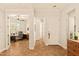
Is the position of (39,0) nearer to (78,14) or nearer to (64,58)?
(64,58)

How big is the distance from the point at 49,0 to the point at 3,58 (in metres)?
0.79

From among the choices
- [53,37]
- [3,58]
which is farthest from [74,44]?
[53,37]

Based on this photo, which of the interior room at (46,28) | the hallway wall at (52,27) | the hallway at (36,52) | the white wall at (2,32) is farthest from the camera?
the hallway wall at (52,27)

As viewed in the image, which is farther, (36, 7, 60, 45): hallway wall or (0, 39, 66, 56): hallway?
(36, 7, 60, 45): hallway wall

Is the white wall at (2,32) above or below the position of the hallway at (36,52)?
above

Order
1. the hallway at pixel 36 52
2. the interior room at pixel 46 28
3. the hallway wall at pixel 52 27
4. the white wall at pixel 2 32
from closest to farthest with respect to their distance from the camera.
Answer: the hallway at pixel 36 52 → the interior room at pixel 46 28 → the white wall at pixel 2 32 → the hallway wall at pixel 52 27

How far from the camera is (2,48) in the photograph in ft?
18.4

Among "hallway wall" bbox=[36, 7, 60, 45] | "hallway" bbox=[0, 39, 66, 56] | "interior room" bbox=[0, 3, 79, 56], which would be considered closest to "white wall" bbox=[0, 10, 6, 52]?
"interior room" bbox=[0, 3, 79, 56]

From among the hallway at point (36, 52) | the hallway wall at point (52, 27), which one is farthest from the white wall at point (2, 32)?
the hallway wall at point (52, 27)

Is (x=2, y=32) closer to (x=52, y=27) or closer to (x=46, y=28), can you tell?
(x=46, y=28)

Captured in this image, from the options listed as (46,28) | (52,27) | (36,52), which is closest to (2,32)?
(36,52)

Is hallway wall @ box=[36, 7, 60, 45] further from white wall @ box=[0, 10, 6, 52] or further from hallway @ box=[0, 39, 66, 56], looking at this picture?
white wall @ box=[0, 10, 6, 52]

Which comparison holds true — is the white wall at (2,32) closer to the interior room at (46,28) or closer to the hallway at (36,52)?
the interior room at (46,28)

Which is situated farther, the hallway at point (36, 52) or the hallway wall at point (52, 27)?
the hallway wall at point (52, 27)
